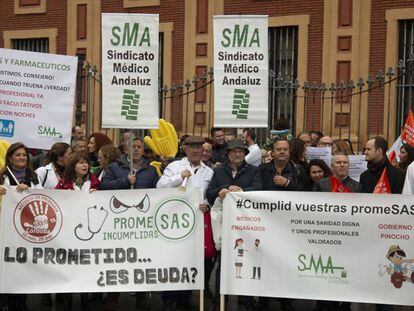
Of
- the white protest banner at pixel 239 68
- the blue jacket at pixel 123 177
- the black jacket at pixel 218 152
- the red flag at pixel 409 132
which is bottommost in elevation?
the blue jacket at pixel 123 177

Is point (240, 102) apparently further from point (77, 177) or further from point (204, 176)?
point (77, 177)

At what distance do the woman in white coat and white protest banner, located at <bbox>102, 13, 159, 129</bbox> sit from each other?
31.6 inches

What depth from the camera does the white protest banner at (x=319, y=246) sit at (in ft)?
25.2

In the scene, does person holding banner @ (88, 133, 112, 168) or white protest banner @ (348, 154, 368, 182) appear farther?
person holding banner @ (88, 133, 112, 168)

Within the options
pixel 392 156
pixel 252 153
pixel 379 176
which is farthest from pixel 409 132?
pixel 379 176

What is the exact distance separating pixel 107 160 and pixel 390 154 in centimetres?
414

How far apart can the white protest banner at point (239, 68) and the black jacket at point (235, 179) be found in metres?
0.83

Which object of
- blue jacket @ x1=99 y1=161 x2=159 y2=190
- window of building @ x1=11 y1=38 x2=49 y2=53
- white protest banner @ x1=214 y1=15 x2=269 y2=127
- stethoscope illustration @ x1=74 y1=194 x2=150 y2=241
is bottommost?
stethoscope illustration @ x1=74 y1=194 x2=150 y2=241

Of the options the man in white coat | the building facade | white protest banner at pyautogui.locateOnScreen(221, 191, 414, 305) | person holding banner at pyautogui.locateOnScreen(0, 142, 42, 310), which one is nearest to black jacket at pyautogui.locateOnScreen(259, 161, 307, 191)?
white protest banner at pyautogui.locateOnScreen(221, 191, 414, 305)

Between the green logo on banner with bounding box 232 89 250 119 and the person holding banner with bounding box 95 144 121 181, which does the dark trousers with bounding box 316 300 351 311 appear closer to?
the green logo on banner with bounding box 232 89 250 119

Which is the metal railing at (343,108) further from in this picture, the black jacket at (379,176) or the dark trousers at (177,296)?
the dark trousers at (177,296)

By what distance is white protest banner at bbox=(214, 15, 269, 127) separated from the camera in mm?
9078

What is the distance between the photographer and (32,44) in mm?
21312

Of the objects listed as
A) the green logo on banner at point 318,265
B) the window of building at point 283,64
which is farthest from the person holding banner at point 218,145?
the window of building at point 283,64
